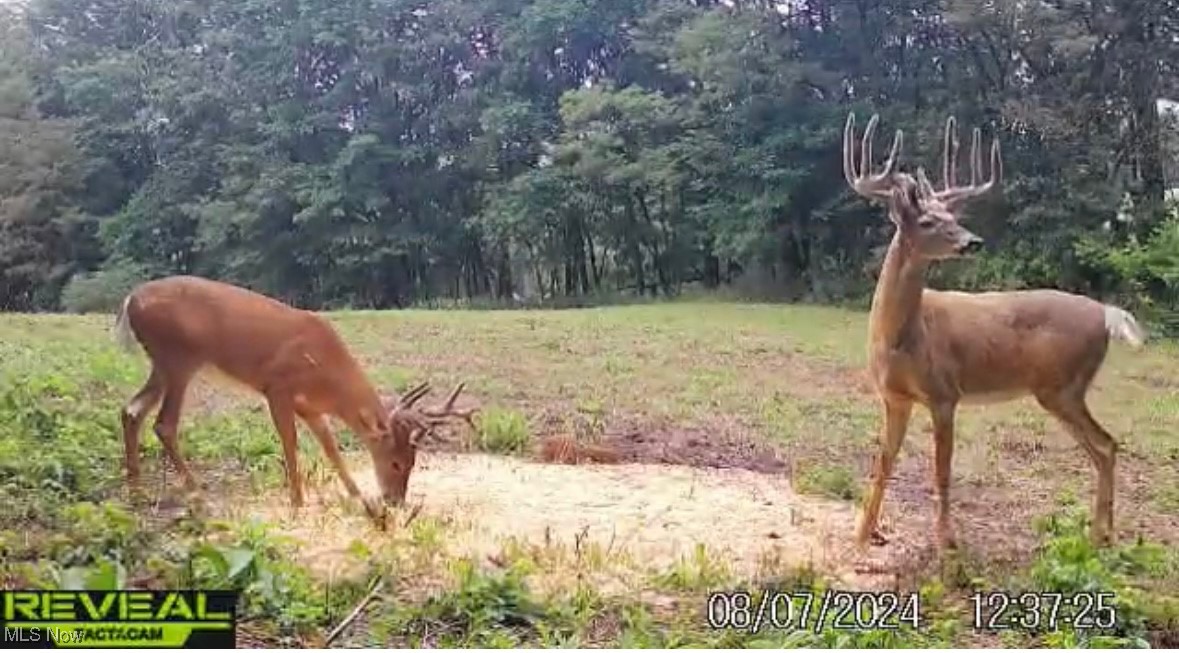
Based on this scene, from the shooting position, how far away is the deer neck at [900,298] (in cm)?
405

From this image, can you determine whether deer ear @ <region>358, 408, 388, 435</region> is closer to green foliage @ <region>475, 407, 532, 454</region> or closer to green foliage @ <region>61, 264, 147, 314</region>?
green foliage @ <region>475, 407, 532, 454</region>

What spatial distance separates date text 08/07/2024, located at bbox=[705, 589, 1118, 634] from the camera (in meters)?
2.84

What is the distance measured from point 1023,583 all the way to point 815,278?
11.1 m

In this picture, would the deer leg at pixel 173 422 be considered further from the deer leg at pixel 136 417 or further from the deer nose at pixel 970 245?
the deer nose at pixel 970 245

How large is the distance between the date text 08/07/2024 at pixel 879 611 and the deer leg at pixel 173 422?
1.98 meters

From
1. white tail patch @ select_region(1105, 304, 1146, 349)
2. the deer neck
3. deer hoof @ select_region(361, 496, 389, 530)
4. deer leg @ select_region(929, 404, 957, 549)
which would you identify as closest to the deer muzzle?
the deer neck

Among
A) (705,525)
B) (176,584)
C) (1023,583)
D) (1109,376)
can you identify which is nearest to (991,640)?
(1023,583)

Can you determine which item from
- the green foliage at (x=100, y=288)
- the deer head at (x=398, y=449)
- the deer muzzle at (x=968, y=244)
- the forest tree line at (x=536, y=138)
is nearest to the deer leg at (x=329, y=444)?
the deer head at (x=398, y=449)

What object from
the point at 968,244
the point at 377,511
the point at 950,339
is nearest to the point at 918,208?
the point at 968,244

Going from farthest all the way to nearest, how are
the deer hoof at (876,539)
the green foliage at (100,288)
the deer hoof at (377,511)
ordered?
the green foliage at (100,288)
the deer hoof at (876,539)
the deer hoof at (377,511)

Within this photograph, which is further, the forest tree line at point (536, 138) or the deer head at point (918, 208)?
the forest tree line at point (536, 138)

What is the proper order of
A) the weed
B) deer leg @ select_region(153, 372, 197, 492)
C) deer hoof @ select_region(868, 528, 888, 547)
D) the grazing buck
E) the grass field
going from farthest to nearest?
the weed
deer leg @ select_region(153, 372, 197, 492)
deer hoof @ select_region(868, 528, 888, 547)
the grazing buck
the grass field

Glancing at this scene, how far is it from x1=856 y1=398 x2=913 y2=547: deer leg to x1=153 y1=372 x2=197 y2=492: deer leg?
2.13 meters
